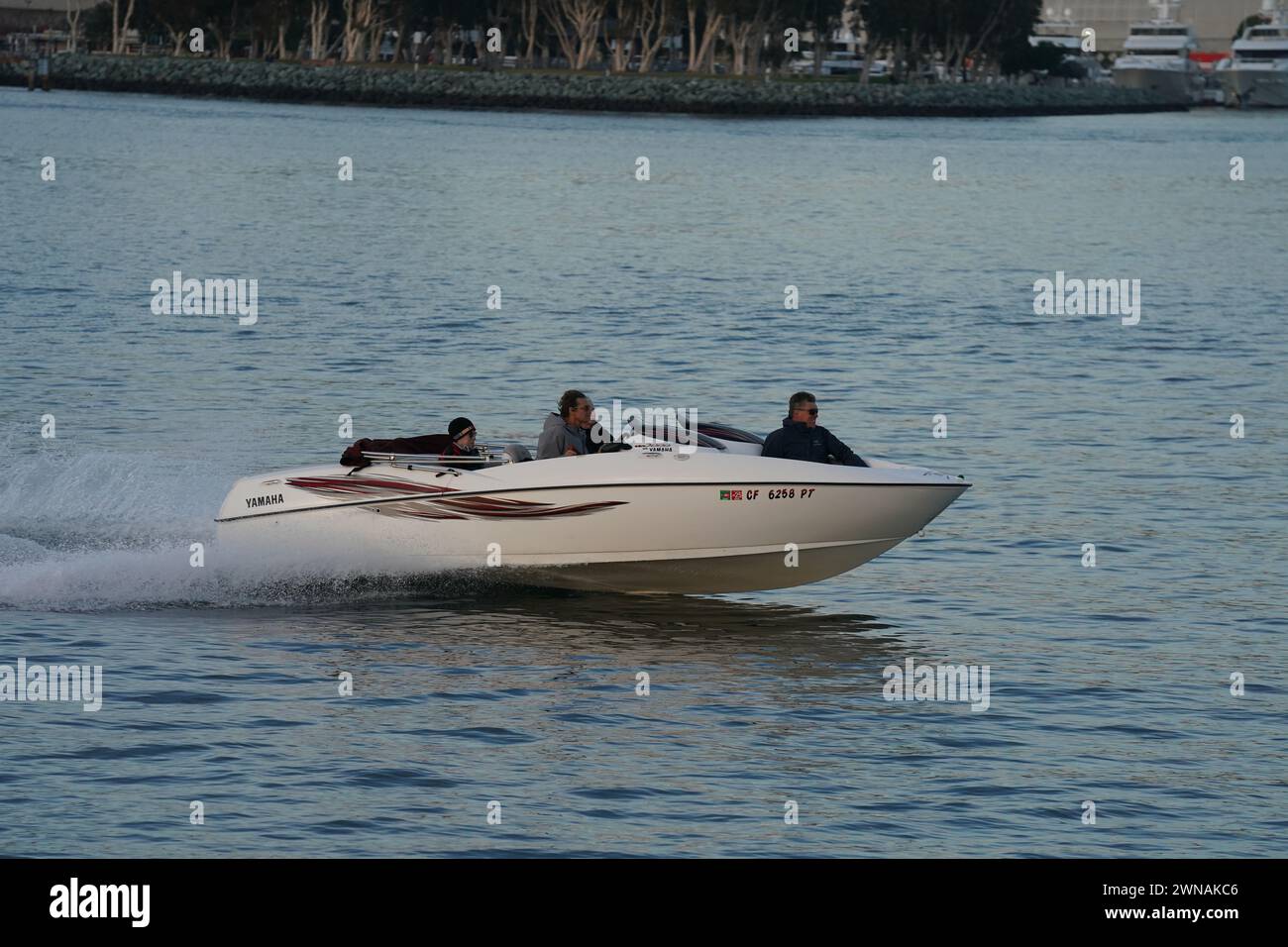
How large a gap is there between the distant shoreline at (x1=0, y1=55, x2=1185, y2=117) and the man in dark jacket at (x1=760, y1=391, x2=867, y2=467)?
4963 inches

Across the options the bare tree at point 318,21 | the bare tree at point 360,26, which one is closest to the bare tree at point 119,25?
the bare tree at point 318,21

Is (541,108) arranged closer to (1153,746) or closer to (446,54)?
(446,54)

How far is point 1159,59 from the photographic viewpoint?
187 metres

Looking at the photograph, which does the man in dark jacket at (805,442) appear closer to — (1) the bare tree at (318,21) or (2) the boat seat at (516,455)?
(2) the boat seat at (516,455)

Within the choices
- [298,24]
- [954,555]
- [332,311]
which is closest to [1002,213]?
[332,311]

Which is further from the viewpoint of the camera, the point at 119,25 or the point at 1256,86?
the point at 1256,86

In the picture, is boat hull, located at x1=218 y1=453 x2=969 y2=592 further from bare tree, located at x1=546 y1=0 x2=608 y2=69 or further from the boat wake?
bare tree, located at x1=546 y1=0 x2=608 y2=69

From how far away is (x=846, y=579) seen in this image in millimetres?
19422

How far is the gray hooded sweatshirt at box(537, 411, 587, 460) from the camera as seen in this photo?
17203 millimetres

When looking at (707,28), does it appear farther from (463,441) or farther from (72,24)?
(463,441)

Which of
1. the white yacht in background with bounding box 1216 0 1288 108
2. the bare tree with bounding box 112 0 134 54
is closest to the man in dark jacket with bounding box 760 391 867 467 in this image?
the bare tree with bounding box 112 0 134 54

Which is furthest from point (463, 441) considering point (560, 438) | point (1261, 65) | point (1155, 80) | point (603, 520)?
point (1261, 65)

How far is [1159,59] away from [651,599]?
18016 centimetres

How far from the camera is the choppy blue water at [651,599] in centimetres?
1288
